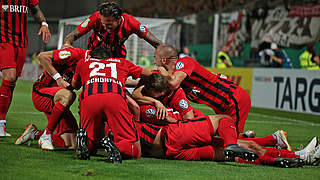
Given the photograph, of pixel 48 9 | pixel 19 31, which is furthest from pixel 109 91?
pixel 48 9

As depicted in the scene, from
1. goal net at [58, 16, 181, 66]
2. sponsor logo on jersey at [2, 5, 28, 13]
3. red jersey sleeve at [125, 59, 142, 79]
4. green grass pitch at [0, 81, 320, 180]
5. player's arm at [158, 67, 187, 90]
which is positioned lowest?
green grass pitch at [0, 81, 320, 180]

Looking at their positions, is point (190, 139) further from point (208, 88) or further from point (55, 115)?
point (55, 115)

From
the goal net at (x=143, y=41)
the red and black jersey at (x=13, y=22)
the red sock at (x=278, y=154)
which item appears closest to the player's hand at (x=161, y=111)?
the red sock at (x=278, y=154)

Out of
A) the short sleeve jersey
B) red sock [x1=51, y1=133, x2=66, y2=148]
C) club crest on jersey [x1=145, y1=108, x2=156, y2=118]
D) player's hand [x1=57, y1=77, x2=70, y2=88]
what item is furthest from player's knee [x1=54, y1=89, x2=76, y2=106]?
the short sleeve jersey

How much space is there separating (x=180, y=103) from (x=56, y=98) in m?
1.41

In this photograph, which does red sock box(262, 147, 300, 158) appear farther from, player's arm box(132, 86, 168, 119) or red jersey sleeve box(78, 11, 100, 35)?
red jersey sleeve box(78, 11, 100, 35)

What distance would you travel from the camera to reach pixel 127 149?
4402mm

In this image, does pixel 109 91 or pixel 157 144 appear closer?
pixel 109 91

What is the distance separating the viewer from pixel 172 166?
420 cm

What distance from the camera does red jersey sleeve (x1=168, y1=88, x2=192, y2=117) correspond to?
533 cm

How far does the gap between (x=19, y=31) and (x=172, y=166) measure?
3241mm

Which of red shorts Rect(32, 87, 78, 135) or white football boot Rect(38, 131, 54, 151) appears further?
red shorts Rect(32, 87, 78, 135)

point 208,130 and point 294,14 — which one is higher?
point 294,14

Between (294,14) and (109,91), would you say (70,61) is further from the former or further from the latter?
(294,14)
